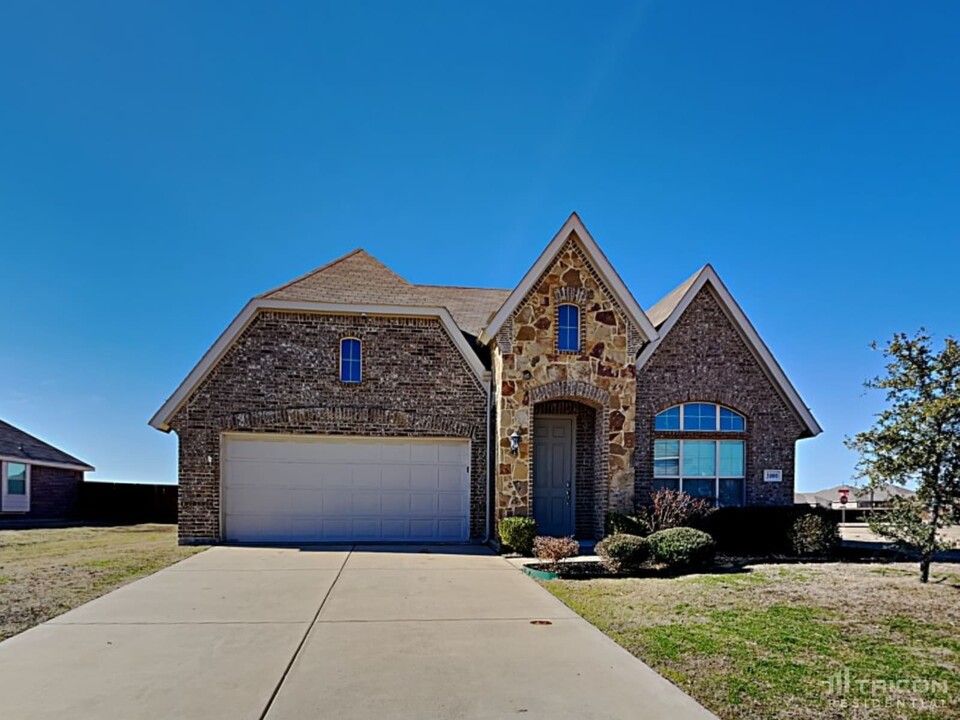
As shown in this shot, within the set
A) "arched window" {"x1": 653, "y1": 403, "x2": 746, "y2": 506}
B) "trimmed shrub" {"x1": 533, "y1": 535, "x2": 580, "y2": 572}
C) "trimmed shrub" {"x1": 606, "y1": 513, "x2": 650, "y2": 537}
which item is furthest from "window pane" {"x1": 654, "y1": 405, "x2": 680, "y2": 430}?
"trimmed shrub" {"x1": 533, "y1": 535, "x2": 580, "y2": 572}

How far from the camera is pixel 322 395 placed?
15.3 meters

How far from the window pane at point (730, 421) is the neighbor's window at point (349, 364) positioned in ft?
27.5

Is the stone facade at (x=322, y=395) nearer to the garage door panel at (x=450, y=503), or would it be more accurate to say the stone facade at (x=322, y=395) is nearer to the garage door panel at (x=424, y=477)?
the garage door panel at (x=450, y=503)

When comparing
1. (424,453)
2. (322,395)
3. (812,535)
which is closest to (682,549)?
(812,535)

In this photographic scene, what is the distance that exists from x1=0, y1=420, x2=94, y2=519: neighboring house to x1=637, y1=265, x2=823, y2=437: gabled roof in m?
23.6

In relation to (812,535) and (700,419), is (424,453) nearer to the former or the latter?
(700,419)

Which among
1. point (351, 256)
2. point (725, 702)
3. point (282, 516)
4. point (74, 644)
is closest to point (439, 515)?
point (282, 516)

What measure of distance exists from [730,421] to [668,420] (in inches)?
60.6

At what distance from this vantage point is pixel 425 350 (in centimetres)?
1562

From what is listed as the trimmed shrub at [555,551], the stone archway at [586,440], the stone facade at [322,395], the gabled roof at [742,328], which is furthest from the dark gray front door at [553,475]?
the trimmed shrub at [555,551]

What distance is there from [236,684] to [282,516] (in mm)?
9813

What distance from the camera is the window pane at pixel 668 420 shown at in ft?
52.9

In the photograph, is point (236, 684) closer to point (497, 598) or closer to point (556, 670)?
point (556, 670)

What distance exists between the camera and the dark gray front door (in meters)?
15.9
